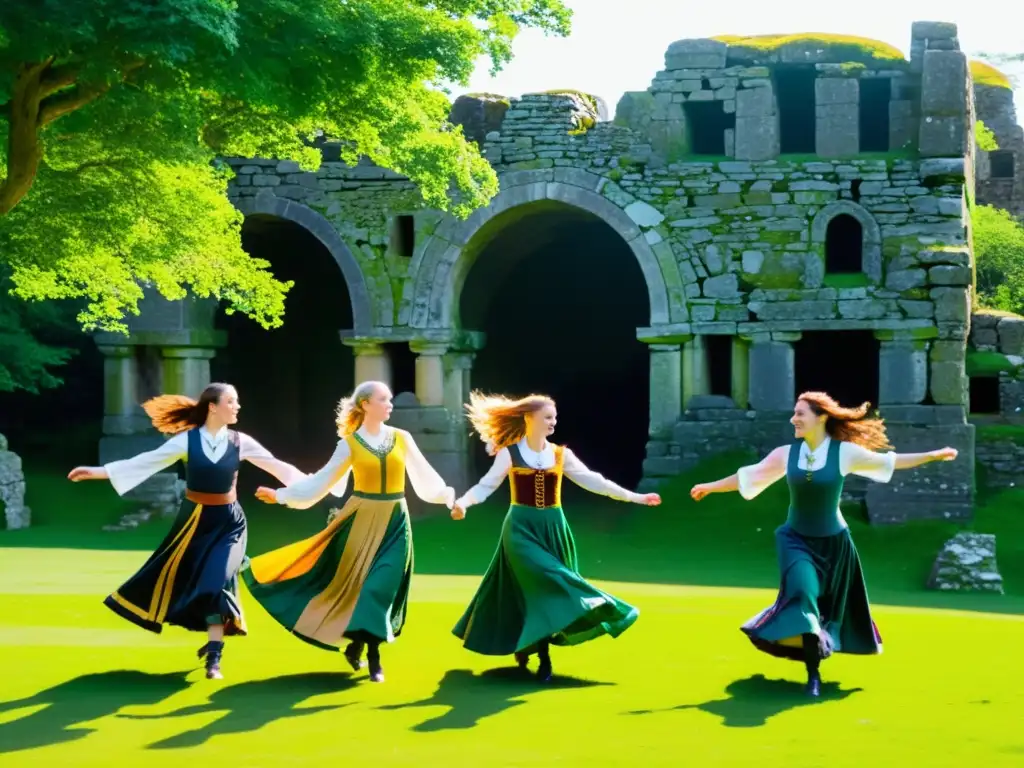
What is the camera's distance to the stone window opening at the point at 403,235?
20.5 m

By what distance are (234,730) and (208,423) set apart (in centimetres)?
234

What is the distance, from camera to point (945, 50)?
19094 mm

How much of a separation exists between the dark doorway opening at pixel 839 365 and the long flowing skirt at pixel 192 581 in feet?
48.2

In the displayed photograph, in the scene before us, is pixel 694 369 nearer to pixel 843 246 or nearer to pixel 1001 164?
pixel 843 246

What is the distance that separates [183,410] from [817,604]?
155 inches

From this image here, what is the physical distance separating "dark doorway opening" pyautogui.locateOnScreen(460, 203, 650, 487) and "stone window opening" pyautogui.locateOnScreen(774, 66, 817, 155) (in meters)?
4.65

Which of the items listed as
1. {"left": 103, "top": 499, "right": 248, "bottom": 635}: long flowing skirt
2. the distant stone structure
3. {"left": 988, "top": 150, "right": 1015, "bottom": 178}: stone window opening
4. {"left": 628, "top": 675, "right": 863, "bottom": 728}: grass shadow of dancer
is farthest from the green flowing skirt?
{"left": 988, "top": 150, "right": 1015, "bottom": 178}: stone window opening

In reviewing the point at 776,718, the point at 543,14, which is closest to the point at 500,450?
the point at 776,718

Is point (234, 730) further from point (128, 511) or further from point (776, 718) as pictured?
point (128, 511)

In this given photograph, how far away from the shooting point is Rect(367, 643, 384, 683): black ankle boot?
8.52m

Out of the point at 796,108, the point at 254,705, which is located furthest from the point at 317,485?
the point at 796,108

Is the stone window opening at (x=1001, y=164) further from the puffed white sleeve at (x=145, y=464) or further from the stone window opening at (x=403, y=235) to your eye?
the puffed white sleeve at (x=145, y=464)

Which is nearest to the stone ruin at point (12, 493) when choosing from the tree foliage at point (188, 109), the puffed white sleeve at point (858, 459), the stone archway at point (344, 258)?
the stone archway at point (344, 258)

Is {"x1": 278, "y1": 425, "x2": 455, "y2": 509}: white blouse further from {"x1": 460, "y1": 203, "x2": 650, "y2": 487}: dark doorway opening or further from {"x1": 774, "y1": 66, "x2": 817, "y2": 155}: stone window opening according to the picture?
{"x1": 460, "y1": 203, "x2": 650, "y2": 487}: dark doorway opening
